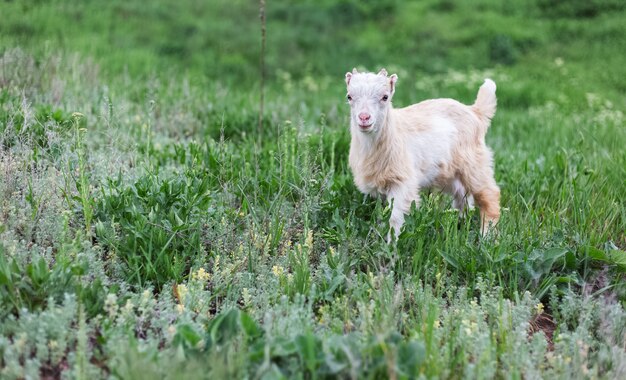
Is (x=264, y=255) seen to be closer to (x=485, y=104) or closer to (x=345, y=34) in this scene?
(x=485, y=104)

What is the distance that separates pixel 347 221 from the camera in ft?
15.6

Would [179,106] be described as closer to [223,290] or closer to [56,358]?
[223,290]

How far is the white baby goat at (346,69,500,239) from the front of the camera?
4.78 metres

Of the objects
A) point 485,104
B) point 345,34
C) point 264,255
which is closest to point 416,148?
point 485,104

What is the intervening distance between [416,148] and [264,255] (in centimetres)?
147

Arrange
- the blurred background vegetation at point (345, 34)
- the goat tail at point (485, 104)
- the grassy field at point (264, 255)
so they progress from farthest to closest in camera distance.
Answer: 1. the blurred background vegetation at point (345, 34)
2. the goat tail at point (485, 104)
3. the grassy field at point (264, 255)

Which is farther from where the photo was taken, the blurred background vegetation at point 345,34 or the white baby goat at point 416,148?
the blurred background vegetation at point 345,34

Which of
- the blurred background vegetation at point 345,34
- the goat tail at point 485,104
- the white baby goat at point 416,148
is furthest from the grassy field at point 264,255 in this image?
the blurred background vegetation at point 345,34

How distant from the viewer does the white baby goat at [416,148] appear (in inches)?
188

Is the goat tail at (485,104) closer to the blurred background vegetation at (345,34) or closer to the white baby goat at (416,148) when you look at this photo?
the white baby goat at (416,148)

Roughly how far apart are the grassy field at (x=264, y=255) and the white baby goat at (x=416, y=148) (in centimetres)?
17

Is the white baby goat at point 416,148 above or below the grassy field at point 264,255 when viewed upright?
above

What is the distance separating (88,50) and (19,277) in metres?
7.47

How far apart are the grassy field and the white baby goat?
172mm
